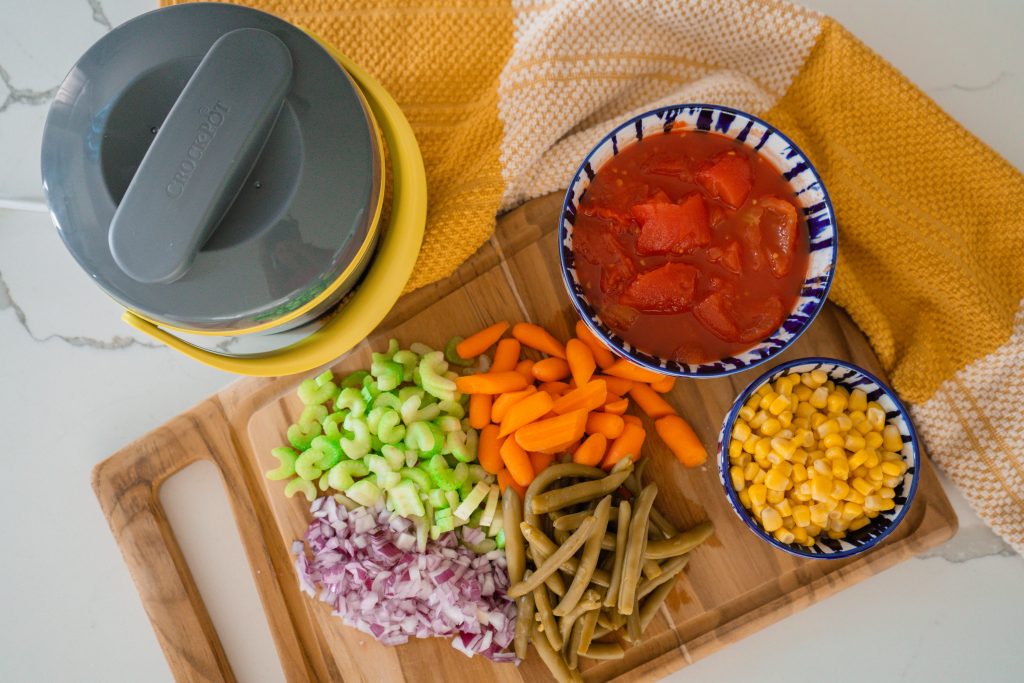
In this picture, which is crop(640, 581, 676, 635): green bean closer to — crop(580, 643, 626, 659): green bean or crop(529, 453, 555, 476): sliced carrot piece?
crop(580, 643, 626, 659): green bean

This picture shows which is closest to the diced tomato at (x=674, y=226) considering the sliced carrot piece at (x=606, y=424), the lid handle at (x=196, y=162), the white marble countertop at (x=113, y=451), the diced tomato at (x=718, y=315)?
the diced tomato at (x=718, y=315)

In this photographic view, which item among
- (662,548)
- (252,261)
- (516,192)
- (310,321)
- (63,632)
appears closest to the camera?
(252,261)

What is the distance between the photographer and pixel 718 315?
4.94 feet

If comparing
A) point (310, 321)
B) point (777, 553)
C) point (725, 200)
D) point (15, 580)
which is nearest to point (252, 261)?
point (310, 321)

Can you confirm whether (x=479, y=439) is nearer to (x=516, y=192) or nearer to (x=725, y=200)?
(x=516, y=192)

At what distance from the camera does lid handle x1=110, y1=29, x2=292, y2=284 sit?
111 cm

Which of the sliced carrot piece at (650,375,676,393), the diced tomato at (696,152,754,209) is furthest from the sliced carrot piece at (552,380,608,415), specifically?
the diced tomato at (696,152,754,209)

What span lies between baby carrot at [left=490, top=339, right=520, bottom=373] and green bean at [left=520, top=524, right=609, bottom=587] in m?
0.34

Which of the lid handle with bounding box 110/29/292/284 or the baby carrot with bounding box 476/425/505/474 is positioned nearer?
the lid handle with bounding box 110/29/292/284

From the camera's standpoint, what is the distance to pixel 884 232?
66.3 inches

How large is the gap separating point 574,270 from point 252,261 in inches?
25.1

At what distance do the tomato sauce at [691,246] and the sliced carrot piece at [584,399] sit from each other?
139 millimetres

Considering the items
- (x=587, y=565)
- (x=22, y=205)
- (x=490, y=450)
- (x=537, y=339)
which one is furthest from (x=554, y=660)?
(x=22, y=205)

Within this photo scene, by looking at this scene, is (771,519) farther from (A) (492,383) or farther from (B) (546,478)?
(A) (492,383)
